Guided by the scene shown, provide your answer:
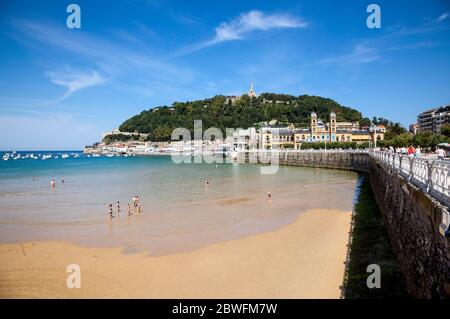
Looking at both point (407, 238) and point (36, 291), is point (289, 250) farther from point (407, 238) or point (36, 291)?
point (36, 291)

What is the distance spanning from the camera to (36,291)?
11.9 metres

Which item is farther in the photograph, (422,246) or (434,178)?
(434,178)

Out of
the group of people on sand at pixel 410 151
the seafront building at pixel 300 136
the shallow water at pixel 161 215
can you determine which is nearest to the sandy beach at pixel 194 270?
the shallow water at pixel 161 215

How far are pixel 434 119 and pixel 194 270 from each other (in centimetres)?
13119

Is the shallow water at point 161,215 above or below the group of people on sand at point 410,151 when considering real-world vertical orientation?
below

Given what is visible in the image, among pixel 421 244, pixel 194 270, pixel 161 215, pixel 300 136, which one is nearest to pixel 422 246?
pixel 421 244

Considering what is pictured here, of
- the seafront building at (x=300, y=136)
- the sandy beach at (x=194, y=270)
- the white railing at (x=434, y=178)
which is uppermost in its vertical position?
the seafront building at (x=300, y=136)

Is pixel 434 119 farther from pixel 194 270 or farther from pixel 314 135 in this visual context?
pixel 194 270

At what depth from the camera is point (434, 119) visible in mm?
120688

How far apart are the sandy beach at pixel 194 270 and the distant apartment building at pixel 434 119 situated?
113 meters

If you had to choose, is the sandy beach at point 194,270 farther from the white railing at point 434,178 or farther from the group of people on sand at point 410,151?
the group of people on sand at point 410,151

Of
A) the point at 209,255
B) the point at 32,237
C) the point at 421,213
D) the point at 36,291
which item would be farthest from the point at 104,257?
the point at 421,213

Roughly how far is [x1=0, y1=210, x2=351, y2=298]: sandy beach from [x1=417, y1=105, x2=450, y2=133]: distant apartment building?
113 meters

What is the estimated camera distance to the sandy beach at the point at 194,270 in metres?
11.5
